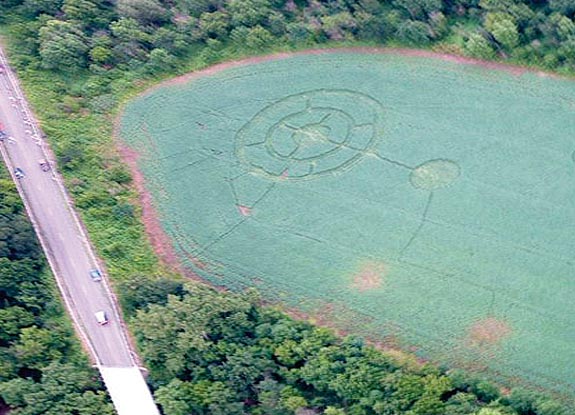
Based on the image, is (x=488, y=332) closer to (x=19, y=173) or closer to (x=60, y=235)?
(x=60, y=235)

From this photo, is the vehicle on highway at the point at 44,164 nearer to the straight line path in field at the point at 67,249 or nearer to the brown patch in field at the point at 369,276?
the straight line path in field at the point at 67,249

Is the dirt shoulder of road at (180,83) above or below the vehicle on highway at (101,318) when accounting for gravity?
above

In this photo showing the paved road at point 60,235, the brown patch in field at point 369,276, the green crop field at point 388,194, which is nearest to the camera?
the green crop field at point 388,194

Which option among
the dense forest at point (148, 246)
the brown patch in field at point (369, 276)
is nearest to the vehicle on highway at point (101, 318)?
the dense forest at point (148, 246)

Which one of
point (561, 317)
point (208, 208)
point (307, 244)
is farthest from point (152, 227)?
point (561, 317)

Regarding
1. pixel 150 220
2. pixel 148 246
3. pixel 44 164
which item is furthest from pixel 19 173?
pixel 148 246

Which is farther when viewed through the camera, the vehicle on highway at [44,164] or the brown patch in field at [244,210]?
the vehicle on highway at [44,164]

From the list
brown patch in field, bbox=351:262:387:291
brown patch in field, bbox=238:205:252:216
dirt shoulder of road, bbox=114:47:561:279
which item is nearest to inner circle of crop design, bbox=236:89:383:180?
brown patch in field, bbox=238:205:252:216
